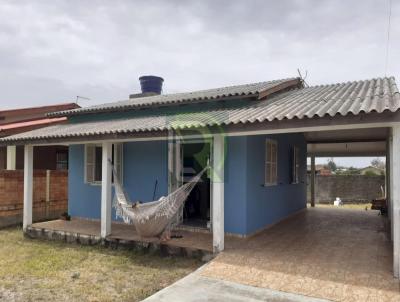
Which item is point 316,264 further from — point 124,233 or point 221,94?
point 221,94

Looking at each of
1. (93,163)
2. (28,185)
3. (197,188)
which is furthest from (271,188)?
(28,185)

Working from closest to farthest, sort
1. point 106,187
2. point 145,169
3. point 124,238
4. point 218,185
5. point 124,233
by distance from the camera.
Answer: point 218,185 → point 124,238 → point 106,187 → point 124,233 → point 145,169

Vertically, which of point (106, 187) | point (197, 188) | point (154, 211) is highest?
point (106, 187)

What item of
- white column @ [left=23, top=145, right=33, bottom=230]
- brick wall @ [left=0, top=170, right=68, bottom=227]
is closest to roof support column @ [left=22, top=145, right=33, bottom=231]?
white column @ [left=23, top=145, right=33, bottom=230]

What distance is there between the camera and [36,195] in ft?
35.9

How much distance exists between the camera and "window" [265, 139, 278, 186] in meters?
8.34

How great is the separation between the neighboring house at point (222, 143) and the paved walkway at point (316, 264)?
49 cm

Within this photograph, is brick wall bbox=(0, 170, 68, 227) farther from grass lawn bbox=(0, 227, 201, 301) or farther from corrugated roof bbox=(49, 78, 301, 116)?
grass lawn bbox=(0, 227, 201, 301)

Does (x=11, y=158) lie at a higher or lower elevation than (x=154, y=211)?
higher

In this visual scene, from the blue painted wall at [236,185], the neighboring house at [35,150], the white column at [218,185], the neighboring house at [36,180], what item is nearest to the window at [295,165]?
the blue painted wall at [236,185]

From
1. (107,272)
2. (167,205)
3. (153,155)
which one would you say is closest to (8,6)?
(153,155)

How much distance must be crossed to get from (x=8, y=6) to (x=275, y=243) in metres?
6.92

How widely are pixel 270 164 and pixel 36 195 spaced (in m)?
7.32

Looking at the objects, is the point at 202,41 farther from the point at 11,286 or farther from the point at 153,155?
the point at 11,286
